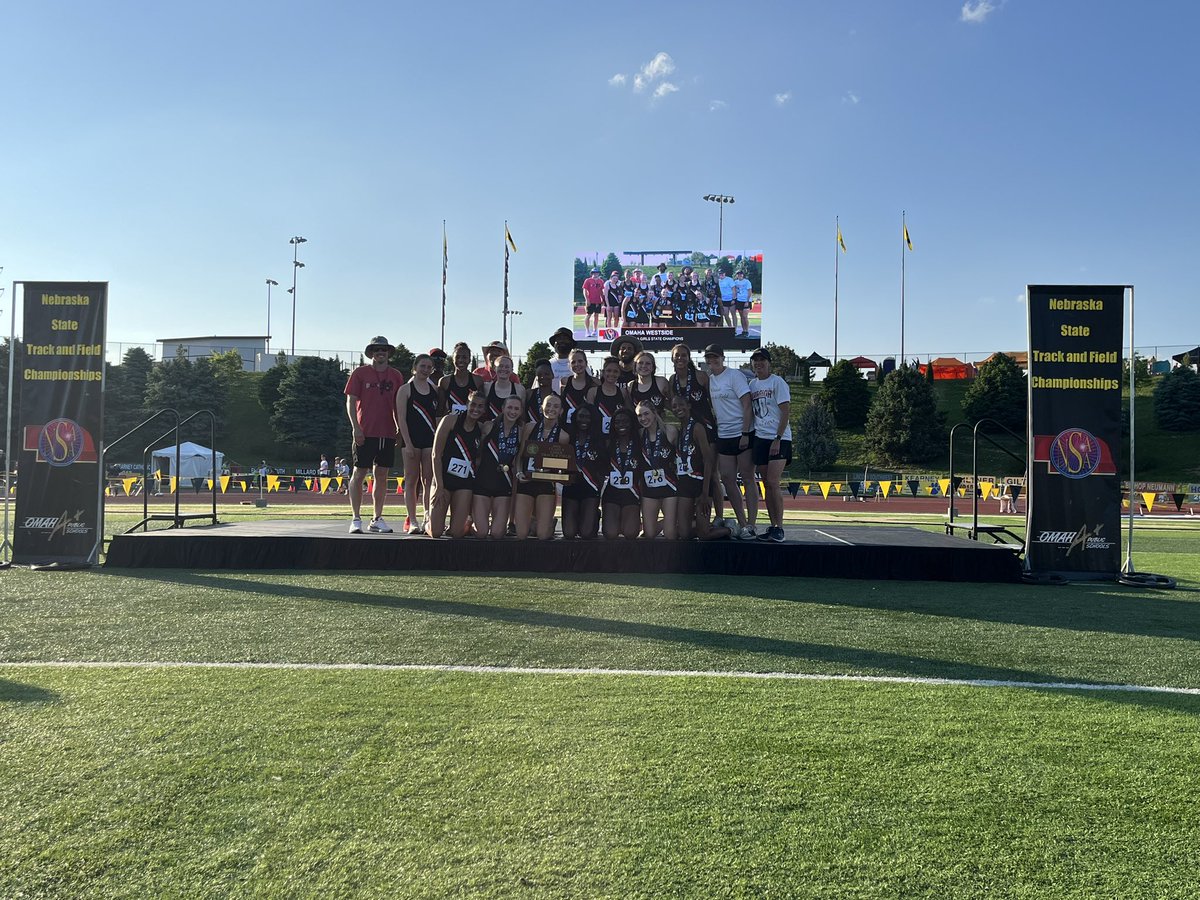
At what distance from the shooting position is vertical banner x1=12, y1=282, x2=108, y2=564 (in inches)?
327

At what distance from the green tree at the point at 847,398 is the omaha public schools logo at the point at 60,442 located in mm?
46208

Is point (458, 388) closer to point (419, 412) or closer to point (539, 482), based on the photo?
point (419, 412)

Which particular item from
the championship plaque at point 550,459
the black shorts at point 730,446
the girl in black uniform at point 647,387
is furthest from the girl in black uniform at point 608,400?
the black shorts at point 730,446

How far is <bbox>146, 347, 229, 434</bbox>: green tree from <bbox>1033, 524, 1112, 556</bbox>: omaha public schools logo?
51147 mm

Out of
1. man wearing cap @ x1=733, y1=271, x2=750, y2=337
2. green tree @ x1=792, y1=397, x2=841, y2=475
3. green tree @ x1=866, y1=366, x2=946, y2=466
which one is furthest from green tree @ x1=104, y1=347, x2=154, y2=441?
green tree @ x1=866, y1=366, x2=946, y2=466

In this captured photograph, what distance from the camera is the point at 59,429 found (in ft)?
27.3

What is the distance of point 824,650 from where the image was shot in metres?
4.75

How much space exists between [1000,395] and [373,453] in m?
44.7

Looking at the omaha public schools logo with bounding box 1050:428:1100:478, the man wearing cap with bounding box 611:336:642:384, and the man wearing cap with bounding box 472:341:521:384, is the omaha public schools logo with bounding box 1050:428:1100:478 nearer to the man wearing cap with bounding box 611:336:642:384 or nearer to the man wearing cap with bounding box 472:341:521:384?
the man wearing cap with bounding box 611:336:642:384

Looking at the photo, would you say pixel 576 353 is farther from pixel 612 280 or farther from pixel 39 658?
pixel 612 280

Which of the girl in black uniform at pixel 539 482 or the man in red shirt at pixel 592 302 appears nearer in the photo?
the girl in black uniform at pixel 539 482

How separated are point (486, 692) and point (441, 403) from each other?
4.80 meters

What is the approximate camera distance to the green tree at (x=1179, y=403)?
45469 mm

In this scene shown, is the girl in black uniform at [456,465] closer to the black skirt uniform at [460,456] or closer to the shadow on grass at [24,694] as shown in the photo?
the black skirt uniform at [460,456]
